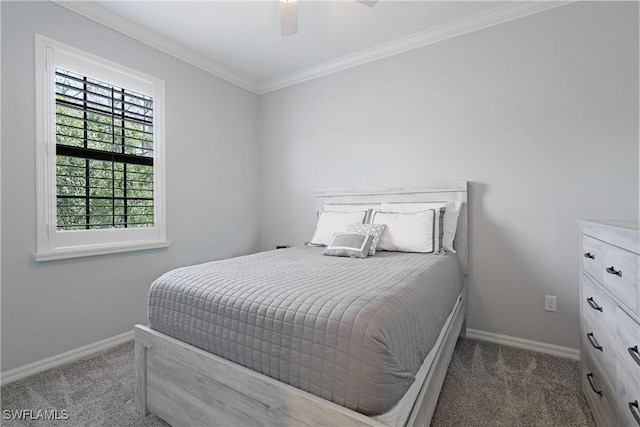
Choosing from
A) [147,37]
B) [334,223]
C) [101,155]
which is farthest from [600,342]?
[147,37]

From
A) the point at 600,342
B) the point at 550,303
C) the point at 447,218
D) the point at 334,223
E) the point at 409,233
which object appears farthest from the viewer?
the point at 334,223

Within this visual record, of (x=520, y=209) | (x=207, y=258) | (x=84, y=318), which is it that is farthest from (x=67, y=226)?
(x=520, y=209)

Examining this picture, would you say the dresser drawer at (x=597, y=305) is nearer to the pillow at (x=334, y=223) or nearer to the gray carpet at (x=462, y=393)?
the gray carpet at (x=462, y=393)

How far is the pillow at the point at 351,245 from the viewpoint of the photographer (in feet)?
7.06

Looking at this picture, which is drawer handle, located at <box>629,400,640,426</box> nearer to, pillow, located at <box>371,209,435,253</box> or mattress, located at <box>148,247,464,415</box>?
mattress, located at <box>148,247,464,415</box>

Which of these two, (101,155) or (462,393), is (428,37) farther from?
(101,155)

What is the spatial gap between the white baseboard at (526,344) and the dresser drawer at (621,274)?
1.14 m

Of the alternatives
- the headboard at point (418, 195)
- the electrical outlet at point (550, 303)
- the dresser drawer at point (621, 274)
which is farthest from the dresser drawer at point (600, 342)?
the headboard at point (418, 195)

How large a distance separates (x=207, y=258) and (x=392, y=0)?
110 inches

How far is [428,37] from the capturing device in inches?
103

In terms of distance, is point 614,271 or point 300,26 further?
point 300,26

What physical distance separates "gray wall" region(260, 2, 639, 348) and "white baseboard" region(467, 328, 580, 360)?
4 centimetres

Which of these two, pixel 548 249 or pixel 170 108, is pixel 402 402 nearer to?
pixel 548 249

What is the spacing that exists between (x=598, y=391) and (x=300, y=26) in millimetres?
2992
